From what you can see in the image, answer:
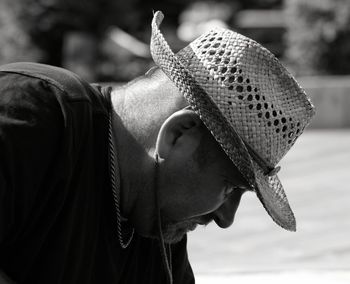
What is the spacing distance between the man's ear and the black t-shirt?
15 centimetres

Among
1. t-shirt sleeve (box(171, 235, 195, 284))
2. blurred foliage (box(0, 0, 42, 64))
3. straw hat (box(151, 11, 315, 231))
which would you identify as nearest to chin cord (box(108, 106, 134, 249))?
straw hat (box(151, 11, 315, 231))

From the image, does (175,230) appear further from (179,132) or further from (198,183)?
(179,132)

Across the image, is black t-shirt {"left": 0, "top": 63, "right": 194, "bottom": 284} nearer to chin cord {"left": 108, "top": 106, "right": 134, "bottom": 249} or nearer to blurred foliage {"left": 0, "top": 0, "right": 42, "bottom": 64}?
chin cord {"left": 108, "top": 106, "right": 134, "bottom": 249}

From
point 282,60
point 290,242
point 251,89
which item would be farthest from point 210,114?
point 282,60

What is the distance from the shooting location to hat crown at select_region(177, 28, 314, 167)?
2.04m

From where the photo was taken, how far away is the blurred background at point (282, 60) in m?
5.31

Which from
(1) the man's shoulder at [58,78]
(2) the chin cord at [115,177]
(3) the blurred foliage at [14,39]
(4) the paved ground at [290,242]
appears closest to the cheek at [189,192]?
(2) the chin cord at [115,177]

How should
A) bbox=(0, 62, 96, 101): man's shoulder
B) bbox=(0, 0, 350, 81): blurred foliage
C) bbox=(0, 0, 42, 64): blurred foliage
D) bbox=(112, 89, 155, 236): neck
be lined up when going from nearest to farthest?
bbox=(0, 62, 96, 101): man's shoulder
bbox=(112, 89, 155, 236): neck
bbox=(0, 0, 350, 81): blurred foliage
bbox=(0, 0, 42, 64): blurred foliage

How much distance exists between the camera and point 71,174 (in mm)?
2021

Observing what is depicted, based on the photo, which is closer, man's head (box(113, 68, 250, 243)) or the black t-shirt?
the black t-shirt

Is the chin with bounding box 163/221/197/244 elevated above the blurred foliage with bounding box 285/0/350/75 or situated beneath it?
elevated above

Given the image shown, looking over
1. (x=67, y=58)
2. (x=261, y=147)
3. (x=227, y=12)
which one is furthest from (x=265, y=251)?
(x=227, y=12)

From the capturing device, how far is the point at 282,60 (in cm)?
1612

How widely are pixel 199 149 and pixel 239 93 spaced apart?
6.5 inches
